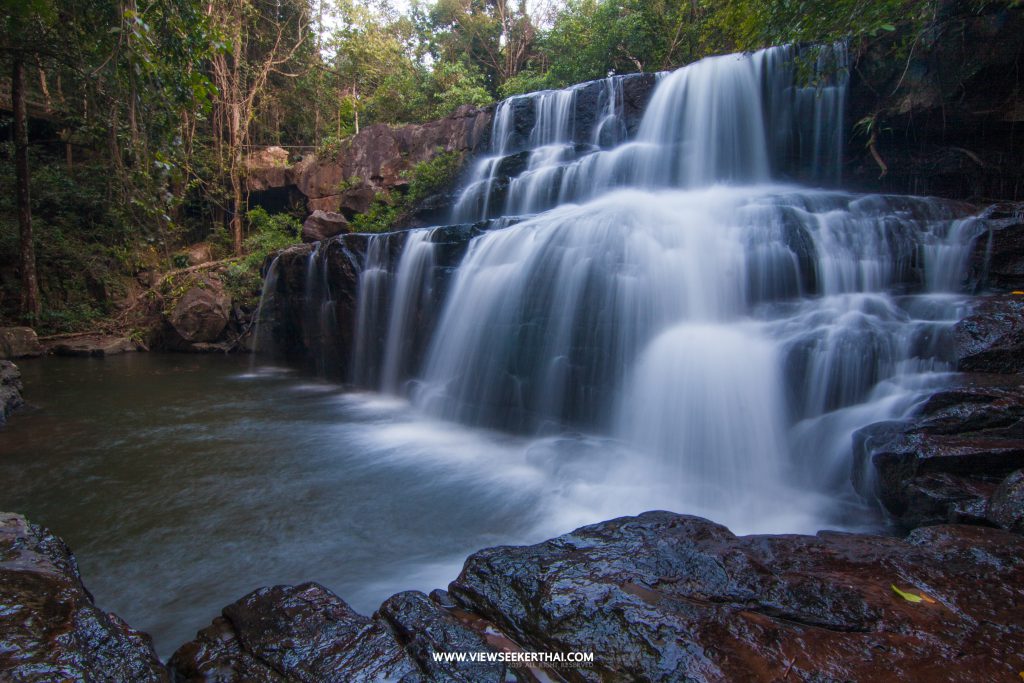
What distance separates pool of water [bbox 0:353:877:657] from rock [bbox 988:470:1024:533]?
88cm

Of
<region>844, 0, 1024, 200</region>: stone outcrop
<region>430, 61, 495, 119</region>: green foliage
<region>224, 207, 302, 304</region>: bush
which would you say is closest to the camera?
<region>844, 0, 1024, 200</region>: stone outcrop

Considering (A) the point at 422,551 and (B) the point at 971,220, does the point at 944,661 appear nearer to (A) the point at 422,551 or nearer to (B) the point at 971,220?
(A) the point at 422,551

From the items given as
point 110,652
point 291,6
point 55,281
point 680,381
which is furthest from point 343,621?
point 291,6

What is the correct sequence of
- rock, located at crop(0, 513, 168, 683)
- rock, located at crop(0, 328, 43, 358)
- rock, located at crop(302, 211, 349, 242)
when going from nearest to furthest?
1. rock, located at crop(0, 513, 168, 683)
2. rock, located at crop(0, 328, 43, 358)
3. rock, located at crop(302, 211, 349, 242)

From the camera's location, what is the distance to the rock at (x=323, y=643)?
195 cm

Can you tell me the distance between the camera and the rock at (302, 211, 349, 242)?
45.8 feet

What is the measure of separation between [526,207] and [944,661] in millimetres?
9766

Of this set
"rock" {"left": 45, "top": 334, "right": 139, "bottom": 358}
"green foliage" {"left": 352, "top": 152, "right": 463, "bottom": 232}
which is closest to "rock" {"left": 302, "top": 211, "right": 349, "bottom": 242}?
"green foliage" {"left": 352, "top": 152, "right": 463, "bottom": 232}

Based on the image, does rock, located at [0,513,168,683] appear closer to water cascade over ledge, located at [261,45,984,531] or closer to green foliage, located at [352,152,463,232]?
water cascade over ledge, located at [261,45,984,531]

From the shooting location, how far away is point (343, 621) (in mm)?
2209

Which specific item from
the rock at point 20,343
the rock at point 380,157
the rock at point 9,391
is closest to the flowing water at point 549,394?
the rock at point 9,391

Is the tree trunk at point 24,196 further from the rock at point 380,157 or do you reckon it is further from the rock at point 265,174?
the rock at point 380,157

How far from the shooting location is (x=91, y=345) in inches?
478

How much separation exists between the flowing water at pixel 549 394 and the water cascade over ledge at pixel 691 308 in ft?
0.10
